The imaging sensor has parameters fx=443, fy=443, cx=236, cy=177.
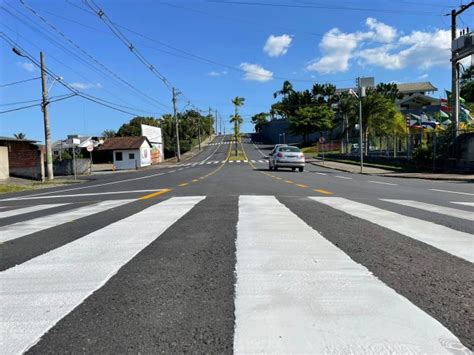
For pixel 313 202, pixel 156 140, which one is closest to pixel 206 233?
pixel 313 202

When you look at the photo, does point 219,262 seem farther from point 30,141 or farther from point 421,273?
point 30,141

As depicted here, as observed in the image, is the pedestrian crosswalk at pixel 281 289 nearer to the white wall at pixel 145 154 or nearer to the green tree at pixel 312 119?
the white wall at pixel 145 154

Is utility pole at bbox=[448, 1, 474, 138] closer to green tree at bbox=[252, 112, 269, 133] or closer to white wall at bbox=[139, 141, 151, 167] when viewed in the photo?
white wall at bbox=[139, 141, 151, 167]

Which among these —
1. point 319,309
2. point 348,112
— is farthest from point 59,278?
point 348,112

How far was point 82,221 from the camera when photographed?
7625 millimetres

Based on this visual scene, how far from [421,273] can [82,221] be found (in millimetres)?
5589

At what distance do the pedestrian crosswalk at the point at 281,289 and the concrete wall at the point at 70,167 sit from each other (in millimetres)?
42813

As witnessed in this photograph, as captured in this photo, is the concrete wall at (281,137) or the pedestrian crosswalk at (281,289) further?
the concrete wall at (281,137)

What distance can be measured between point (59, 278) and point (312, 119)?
91.2m

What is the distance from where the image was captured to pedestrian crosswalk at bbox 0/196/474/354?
9.11ft

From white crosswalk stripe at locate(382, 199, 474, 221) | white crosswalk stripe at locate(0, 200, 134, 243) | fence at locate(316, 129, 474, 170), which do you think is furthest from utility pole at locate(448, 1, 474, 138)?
white crosswalk stripe at locate(0, 200, 134, 243)

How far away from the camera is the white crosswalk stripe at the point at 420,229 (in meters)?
5.18

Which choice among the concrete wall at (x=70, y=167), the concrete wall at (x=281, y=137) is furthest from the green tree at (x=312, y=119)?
the concrete wall at (x=70, y=167)

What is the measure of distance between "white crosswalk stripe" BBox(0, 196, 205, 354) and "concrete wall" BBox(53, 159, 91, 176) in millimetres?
43705
